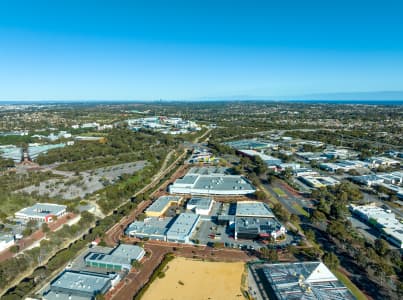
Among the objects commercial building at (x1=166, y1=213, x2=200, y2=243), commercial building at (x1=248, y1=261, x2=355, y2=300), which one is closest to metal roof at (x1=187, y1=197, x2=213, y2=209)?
commercial building at (x1=166, y1=213, x2=200, y2=243)

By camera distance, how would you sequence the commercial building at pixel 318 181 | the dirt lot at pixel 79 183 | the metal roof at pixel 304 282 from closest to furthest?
the metal roof at pixel 304 282, the dirt lot at pixel 79 183, the commercial building at pixel 318 181

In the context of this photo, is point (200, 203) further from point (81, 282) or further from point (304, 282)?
point (81, 282)

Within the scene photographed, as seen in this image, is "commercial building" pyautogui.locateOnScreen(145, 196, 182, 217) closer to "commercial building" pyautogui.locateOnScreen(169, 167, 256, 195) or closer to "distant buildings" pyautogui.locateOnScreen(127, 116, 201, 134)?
"commercial building" pyautogui.locateOnScreen(169, 167, 256, 195)

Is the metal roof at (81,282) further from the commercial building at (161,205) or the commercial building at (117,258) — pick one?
the commercial building at (161,205)

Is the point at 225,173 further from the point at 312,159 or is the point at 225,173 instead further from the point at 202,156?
the point at 312,159

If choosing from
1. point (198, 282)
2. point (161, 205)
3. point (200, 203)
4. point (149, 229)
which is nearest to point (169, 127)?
point (161, 205)

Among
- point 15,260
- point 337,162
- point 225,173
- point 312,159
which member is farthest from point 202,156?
point 15,260

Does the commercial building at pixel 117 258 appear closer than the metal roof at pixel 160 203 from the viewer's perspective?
Yes

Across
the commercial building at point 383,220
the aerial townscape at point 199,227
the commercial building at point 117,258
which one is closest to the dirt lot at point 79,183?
the aerial townscape at point 199,227
